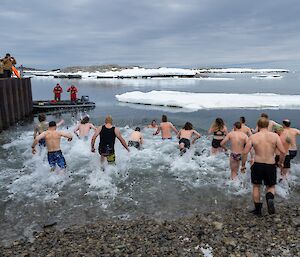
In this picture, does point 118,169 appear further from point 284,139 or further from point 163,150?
point 284,139

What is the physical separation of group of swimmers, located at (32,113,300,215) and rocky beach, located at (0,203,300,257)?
606mm

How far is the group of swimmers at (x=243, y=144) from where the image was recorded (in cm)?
640

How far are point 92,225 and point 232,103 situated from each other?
2413 cm

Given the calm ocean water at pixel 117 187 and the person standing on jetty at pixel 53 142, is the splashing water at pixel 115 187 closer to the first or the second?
the calm ocean water at pixel 117 187

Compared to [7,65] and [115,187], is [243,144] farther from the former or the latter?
[7,65]

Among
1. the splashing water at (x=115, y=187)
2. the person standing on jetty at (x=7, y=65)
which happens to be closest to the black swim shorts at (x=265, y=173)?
the splashing water at (x=115, y=187)

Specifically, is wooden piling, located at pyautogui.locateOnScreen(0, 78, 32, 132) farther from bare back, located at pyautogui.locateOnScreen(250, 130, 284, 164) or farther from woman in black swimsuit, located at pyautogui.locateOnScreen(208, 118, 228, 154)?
bare back, located at pyautogui.locateOnScreen(250, 130, 284, 164)

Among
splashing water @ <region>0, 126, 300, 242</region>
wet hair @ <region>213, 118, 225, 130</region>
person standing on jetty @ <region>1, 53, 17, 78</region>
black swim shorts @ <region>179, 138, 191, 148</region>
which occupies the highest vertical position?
person standing on jetty @ <region>1, 53, 17, 78</region>

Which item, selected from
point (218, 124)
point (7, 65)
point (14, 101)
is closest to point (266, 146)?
point (218, 124)

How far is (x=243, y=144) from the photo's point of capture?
8336 millimetres

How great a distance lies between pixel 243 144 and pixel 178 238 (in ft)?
11.8

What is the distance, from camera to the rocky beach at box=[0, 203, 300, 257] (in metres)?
5.31

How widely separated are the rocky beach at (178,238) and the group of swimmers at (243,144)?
606 millimetres

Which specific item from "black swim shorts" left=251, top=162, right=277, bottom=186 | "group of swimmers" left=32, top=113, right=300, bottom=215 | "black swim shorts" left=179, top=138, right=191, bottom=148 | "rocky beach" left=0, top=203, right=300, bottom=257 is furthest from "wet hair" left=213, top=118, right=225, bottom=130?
"rocky beach" left=0, top=203, right=300, bottom=257
